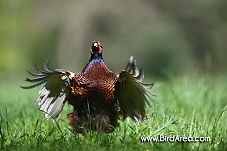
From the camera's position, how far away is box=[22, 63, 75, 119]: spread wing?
498cm

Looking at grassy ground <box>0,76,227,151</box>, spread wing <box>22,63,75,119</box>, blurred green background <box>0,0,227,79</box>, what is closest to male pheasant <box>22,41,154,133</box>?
spread wing <box>22,63,75,119</box>

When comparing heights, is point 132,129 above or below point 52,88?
below

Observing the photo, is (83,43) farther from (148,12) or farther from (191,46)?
(191,46)

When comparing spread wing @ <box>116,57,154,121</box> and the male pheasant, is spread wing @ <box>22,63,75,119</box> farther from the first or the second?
spread wing @ <box>116,57,154,121</box>

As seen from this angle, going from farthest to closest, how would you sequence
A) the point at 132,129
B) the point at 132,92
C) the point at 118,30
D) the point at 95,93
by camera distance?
the point at 118,30 → the point at 132,129 → the point at 132,92 → the point at 95,93

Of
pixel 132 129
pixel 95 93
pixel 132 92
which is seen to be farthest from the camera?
pixel 132 129

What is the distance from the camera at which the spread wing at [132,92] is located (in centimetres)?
472

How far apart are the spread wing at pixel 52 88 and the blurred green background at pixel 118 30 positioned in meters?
17.1

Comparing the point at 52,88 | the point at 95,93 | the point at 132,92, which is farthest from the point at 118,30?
the point at 95,93

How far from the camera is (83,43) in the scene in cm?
2723

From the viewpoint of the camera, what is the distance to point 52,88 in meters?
5.15

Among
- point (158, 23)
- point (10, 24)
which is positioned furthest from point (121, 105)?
point (158, 23)

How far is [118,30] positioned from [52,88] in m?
27.3

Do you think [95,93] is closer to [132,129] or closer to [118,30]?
[132,129]
